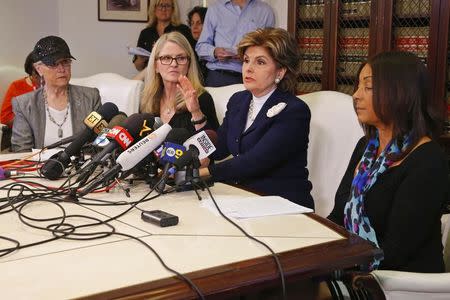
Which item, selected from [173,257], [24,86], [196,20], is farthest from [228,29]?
[173,257]

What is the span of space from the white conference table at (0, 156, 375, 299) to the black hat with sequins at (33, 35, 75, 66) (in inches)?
57.3

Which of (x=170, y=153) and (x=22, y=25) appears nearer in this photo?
(x=170, y=153)

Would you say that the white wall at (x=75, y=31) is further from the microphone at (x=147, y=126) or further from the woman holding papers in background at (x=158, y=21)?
the microphone at (x=147, y=126)

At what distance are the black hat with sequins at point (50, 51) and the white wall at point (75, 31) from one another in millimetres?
2512

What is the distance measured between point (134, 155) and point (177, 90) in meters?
1.34

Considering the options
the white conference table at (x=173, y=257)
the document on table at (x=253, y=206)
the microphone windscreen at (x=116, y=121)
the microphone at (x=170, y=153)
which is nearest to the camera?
the white conference table at (x=173, y=257)

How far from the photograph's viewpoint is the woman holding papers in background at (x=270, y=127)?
7.82 feet

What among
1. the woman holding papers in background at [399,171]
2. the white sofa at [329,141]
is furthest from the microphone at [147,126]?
the white sofa at [329,141]

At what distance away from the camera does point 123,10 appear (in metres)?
5.57

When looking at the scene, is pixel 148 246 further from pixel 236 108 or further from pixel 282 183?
pixel 236 108

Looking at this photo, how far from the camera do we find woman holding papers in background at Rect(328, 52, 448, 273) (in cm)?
172

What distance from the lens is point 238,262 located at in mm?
1252

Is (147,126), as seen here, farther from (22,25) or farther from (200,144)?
(22,25)

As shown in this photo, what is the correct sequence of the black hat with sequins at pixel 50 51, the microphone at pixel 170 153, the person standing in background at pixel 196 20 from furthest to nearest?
the person standing in background at pixel 196 20, the black hat with sequins at pixel 50 51, the microphone at pixel 170 153
